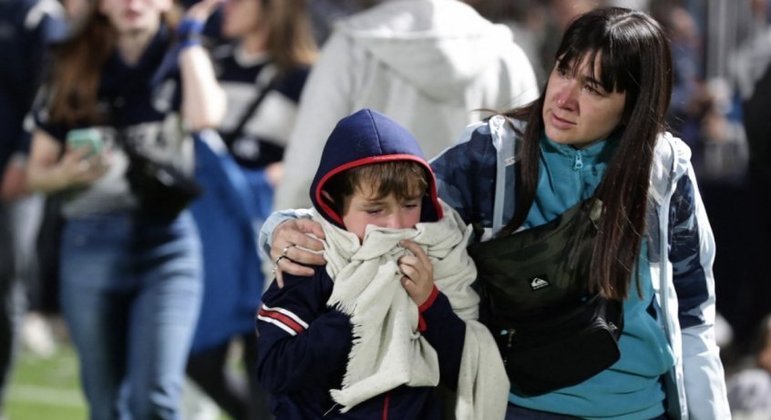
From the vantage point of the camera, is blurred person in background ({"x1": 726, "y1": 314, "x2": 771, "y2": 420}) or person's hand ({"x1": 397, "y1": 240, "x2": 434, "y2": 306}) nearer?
person's hand ({"x1": 397, "y1": 240, "x2": 434, "y2": 306})

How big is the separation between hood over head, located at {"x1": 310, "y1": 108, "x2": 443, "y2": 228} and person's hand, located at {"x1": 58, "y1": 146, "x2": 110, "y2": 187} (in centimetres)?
239

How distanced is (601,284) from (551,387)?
274 millimetres

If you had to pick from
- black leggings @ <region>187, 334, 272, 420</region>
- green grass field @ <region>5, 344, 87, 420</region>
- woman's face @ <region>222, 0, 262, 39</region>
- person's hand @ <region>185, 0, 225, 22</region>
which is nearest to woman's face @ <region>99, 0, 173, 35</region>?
person's hand @ <region>185, 0, 225, 22</region>

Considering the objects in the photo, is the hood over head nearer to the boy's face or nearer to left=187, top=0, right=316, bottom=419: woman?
the boy's face

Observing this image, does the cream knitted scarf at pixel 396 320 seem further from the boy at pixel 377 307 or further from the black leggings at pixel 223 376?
the black leggings at pixel 223 376

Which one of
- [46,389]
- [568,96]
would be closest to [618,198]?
[568,96]

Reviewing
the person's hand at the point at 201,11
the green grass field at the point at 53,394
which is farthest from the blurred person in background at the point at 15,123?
the green grass field at the point at 53,394

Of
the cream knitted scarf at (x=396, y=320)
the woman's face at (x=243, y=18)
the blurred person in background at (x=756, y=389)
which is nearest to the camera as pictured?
the cream knitted scarf at (x=396, y=320)

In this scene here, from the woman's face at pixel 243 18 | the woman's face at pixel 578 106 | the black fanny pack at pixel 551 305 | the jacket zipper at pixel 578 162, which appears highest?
the woman's face at pixel 578 106

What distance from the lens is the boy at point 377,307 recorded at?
3.63 metres

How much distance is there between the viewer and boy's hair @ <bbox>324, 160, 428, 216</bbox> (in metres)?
3.66

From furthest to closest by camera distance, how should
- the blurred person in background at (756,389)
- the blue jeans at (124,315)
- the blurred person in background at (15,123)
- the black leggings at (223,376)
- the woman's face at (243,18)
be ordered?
the blurred person in background at (756,389) → the woman's face at (243,18) → the black leggings at (223,376) → the blurred person in background at (15,123) → the blue jeans at (124,315)

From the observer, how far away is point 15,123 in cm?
696

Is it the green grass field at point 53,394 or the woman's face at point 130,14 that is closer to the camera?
the woman's face at point 130,14
